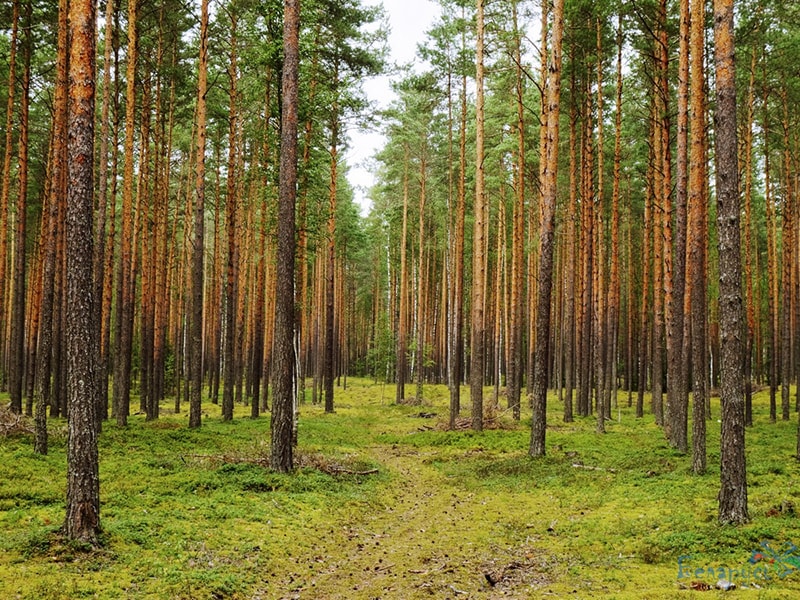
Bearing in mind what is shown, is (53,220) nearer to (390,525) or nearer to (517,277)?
(390,525)

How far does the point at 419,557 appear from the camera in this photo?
7.55 m

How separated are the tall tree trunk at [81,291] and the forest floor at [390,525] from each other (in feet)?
2.17

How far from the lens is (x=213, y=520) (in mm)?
8297

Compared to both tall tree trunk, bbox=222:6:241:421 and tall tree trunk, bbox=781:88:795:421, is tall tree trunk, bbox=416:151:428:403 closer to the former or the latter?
tall tree trunk, bbox=222:6:241:421

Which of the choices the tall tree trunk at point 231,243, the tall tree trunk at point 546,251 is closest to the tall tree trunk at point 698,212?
the tall tree trunk at point 546,251

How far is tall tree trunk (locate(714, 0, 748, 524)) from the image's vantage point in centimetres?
784

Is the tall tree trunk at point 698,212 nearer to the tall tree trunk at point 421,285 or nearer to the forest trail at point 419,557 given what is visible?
the forest trail at point 419,557

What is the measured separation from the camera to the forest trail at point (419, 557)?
633cm

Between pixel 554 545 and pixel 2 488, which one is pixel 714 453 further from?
pixel 2 488

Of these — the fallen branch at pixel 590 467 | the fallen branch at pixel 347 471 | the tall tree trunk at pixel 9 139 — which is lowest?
the fallen branch at pixel 590 467

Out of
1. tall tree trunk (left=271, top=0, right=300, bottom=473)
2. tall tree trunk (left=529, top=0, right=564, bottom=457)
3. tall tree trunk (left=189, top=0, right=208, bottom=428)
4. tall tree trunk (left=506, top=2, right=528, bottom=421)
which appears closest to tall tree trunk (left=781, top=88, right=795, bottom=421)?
tall tree trunk (left=506, top=2, right=528, bottom=421)

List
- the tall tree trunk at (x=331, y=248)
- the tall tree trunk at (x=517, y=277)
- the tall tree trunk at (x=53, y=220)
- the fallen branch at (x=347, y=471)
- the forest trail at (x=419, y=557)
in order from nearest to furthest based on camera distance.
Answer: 1. the forest trail at (x=419, y=557)
2. the tall tree trunk at (x=53, y=220)
3. the fallen branch at (x=347, y=471)
4. the tall tree trunk at (x=517, y=277)
5. the tall tree trunk at (x=331, y=248)

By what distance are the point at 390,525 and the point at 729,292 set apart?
6479 millimetres

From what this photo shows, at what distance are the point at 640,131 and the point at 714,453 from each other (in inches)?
664
